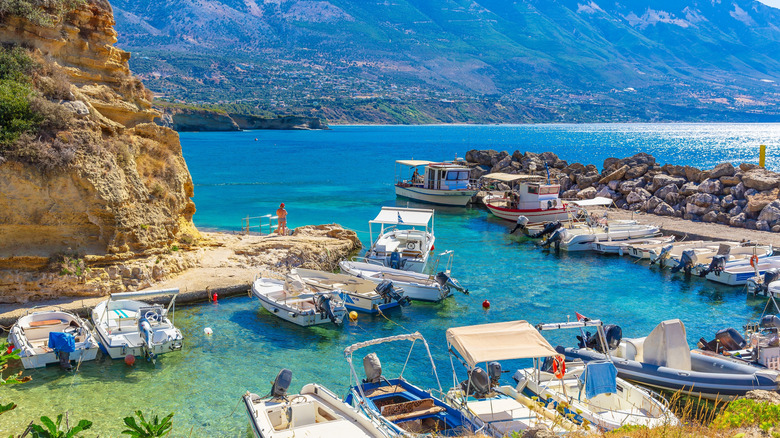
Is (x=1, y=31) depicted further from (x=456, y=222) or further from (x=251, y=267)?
(x=456, y=222)

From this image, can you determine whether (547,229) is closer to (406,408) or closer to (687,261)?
(687,261)

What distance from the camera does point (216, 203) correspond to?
48562 millimetres

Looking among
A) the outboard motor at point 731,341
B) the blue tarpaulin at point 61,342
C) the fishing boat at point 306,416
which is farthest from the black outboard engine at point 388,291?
the outboard motor at point 731,341

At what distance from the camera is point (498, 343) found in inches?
508

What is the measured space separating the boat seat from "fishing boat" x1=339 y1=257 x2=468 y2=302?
9.71m

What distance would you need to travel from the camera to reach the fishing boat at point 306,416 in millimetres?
10898

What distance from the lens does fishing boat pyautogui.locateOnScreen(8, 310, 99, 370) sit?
15.5 m

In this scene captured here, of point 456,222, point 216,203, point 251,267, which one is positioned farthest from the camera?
point 216,203

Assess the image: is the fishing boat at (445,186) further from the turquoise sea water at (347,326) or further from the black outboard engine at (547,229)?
the black outboard engine at (547,229)

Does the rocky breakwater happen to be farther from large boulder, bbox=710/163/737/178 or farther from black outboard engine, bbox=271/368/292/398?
black outboard engine, bbox=271/368/292/398

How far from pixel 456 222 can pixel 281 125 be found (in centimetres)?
16233

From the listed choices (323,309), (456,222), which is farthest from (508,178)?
(323,309)

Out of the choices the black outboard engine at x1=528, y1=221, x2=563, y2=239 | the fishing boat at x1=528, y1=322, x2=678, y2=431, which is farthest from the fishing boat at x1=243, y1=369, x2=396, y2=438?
the black outboard engine at x1=528, y1=221, x2=563, y2=239

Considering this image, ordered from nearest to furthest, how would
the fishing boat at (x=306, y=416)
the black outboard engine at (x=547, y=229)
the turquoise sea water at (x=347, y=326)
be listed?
the fishing boat at (x=306, y=416), the turquoise sea water at (x=347, y=326), the black outboard engine at (x=547, y=229)
